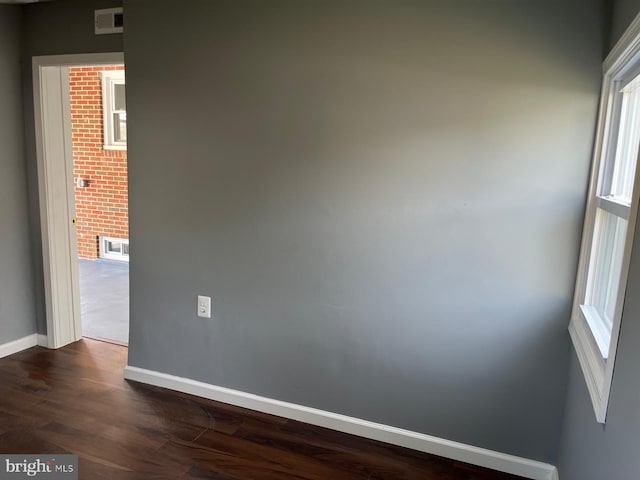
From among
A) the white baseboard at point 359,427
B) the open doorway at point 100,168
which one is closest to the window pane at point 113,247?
the open doorway at point 100,168

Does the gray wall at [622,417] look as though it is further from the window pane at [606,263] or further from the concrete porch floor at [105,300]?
the concrete porch floor at [105,300]

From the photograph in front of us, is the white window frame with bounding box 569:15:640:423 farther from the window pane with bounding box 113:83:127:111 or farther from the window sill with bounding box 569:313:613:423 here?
the window pane with bounding box 113:83:127:111

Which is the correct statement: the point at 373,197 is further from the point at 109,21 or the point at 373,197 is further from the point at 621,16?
the point at 109,21

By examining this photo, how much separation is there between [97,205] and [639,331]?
20.3ft

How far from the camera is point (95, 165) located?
6129mm

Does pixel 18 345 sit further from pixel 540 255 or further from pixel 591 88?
pixel 591 88

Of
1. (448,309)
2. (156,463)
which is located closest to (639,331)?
(448,309)

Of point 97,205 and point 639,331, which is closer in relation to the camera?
point 639,331

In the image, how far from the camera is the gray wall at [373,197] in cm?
214

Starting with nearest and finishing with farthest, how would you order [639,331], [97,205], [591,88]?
1. [639,331]
2. [591,88]
3. [97,205]

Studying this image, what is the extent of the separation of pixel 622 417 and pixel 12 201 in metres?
3.67

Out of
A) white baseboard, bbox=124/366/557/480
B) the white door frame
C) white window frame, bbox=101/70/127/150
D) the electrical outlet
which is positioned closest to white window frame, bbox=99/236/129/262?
white window frame, bbox=101/70/127/150

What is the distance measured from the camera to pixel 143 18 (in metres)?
2.79

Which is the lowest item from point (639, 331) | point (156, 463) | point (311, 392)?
point (156, 463)
